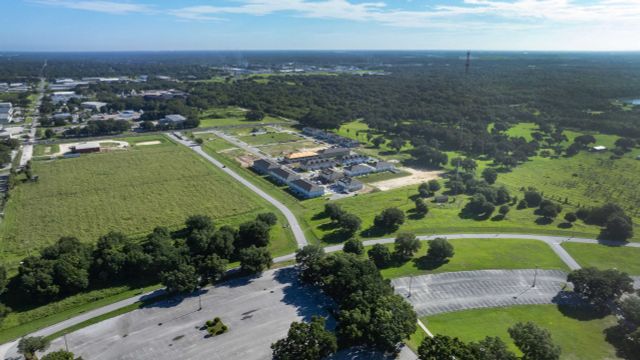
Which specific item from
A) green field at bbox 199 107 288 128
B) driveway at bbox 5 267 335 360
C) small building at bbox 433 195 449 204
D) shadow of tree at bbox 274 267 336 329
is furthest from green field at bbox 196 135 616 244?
green field at bbox 199 107 288 128

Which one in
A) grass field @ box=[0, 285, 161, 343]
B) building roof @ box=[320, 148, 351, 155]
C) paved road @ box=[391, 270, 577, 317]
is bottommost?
paved road @ box=[391, 270, 577, 317]

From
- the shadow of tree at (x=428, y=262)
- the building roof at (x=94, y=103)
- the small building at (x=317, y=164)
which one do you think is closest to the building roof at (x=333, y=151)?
the small building at (x=317, y=164)

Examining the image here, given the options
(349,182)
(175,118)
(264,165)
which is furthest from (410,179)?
(175,118)

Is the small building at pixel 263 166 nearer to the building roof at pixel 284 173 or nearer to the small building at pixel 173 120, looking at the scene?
the building roof at pixel 284 173

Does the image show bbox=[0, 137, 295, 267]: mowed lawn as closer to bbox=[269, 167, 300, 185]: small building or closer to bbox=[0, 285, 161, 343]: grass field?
bbox=[269, 167, 300, 185]: small building

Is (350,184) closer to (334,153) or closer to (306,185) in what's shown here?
(306,185)

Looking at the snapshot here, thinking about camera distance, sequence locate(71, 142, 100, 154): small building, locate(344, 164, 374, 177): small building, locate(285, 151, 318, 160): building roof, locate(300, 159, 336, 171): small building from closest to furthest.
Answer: locate(344, 164, 374, 177): small building
locate(300, 159, 336, 171): small building
locate(285, 151, 318, 160): building roof
locate(71, 142, 100, 154): small building

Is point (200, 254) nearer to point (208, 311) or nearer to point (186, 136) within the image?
point (208, 311)
